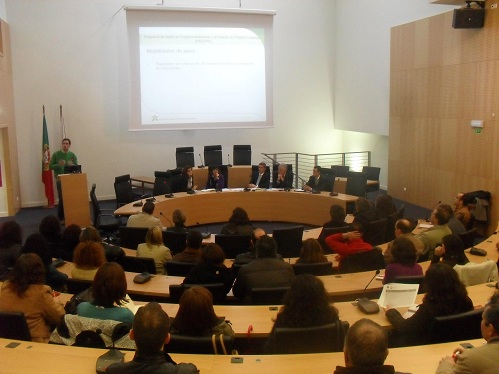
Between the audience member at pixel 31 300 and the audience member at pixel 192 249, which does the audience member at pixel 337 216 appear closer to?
the audience member at pixel 192 249

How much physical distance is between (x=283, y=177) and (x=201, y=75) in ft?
12.0

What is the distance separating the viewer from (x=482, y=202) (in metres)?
9.51

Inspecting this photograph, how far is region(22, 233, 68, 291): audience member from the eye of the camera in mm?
5297

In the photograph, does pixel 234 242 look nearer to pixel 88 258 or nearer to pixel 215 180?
pixel 88 258

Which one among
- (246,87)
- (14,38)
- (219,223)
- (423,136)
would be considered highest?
(14,38)

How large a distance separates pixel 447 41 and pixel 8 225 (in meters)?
8.75

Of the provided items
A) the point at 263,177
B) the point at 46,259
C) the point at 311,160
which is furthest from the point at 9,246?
the point at 311,160

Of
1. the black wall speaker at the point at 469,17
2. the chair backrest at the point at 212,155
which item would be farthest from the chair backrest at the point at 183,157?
the black wall speaker at the point at 469,17

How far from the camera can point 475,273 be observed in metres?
4.98

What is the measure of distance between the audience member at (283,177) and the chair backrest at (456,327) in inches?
307

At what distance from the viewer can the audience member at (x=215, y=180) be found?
1152 centimetres

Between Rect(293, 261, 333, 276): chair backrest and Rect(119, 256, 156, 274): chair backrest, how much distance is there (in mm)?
1590

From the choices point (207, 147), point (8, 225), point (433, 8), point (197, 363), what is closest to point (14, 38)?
point (207, 147)

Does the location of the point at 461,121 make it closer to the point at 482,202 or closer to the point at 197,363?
the point at 482,202
